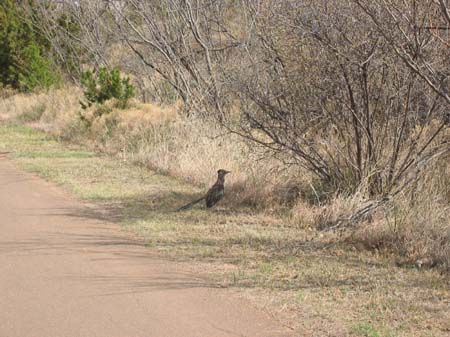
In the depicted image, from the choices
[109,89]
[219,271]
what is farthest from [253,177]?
[109,89]

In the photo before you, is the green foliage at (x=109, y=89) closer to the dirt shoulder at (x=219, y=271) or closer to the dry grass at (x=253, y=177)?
the dry grass at (x=253, y=177)

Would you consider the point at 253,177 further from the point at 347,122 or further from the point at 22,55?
the point at 22,55

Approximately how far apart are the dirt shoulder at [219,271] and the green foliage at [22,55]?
17.5 m

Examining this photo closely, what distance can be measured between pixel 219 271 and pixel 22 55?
23679 millimetres

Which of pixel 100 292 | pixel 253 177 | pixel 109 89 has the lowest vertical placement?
pixel 100 292

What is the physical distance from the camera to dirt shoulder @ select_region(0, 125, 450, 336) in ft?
18.1

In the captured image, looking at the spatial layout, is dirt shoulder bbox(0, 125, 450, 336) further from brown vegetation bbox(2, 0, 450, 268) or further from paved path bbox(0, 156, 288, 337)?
brown vegetation bbox(2, 0, 450, 268)

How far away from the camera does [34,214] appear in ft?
31.7

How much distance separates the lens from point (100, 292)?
20.1 ft

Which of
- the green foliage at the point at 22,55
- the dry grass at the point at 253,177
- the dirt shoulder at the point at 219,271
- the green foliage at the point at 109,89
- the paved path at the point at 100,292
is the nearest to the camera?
the paved path at the point at 100,292

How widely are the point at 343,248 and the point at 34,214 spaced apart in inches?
169

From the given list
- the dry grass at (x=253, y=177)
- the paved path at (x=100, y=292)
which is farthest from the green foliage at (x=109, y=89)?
the paved path at (x=100, y=292)

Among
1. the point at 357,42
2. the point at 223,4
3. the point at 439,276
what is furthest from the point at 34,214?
the point at 223,4

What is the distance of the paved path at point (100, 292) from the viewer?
5312mm
